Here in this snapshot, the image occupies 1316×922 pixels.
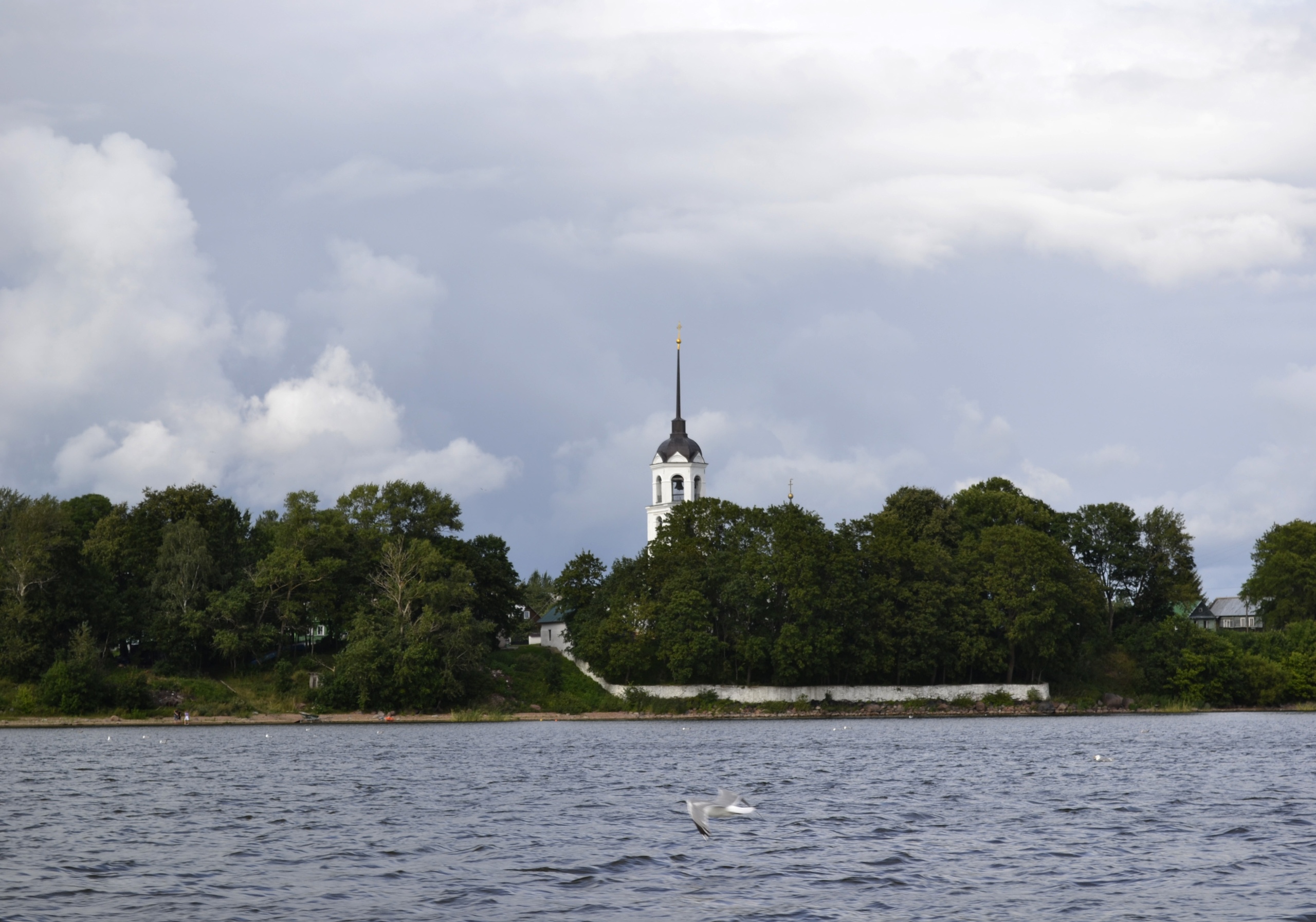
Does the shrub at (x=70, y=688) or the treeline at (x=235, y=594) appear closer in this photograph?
the shrub at (x=70, y=688)

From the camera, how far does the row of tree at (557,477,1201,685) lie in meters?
93.2

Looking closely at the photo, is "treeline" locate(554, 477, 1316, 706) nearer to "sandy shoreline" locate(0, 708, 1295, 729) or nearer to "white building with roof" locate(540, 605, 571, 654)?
"sandy shoreline" locate(0, 708, 1295, 729)

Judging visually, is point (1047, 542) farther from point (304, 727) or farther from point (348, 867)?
point (348, 867)

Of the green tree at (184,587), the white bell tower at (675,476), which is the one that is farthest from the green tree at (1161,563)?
the green tree at (184,587)

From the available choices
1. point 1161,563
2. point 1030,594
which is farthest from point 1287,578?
point 1030,594

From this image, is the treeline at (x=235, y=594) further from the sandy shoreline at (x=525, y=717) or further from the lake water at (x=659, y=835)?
the lake water at (x=659, y=835)

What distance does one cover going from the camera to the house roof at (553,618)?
11889cm

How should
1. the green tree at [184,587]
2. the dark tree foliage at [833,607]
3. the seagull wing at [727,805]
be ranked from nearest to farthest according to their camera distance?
the seagull wing at [727,805] < the green tree at [184,587] < the dark tree foliage at [833,607]

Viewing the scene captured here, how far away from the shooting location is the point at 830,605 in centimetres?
9231

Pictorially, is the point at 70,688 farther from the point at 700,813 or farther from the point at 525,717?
the point at 700,813

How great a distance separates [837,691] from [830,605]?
827cm

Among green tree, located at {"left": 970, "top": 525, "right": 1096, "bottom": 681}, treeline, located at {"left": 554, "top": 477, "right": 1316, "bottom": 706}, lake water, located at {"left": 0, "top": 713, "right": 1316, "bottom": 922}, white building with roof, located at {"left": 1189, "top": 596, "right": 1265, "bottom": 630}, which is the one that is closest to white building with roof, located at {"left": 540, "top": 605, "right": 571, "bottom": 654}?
treeline, located at {"left": 554, "top": 477, "right": 1316, "bottom": 706}

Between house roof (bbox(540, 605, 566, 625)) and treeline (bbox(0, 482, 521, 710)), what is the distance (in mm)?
13665

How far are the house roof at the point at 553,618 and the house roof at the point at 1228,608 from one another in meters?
97.8
